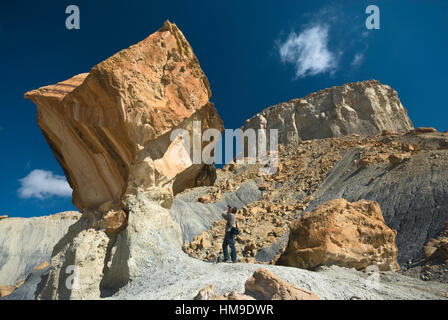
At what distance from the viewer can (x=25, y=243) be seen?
27.9 m

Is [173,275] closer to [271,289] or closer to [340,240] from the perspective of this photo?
[271,289]

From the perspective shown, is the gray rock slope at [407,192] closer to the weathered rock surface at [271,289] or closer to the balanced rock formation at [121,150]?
the weathered rock surface at [271,289]

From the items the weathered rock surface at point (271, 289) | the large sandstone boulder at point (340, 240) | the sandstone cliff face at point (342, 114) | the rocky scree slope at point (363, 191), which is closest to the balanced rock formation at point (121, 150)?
the weathered rock surface at point (271, 289)

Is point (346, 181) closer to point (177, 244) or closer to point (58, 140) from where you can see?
point (177, 244)

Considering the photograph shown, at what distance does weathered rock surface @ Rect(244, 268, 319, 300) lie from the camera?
3641 millimetres

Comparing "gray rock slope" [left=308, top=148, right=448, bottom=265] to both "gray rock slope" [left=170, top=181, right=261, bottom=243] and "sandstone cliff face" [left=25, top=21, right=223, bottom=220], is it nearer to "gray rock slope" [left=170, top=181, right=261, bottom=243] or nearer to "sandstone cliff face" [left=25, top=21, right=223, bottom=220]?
"gray rock slope" [left=170, top=181, right=261, bottom=243]

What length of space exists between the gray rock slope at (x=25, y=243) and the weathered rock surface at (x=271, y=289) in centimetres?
2959

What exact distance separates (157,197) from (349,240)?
463cm

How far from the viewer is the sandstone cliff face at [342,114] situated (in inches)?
1593

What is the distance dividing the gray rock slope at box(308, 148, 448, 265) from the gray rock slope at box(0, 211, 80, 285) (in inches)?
1028

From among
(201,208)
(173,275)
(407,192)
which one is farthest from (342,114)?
(173,275)
